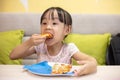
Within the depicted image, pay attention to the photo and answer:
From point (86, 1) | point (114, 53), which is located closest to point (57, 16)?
point (114, 53)

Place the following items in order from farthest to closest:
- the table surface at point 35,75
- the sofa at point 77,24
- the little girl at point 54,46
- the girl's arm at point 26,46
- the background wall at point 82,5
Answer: the background wall at point 82,5 < the sofa at point 77,24 < the little girl at point 54,46 < the girl's arm at point 26,46 < the table surface at point 35,75

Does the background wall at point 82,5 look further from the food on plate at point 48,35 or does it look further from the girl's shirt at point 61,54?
the food on plate at point 48,35

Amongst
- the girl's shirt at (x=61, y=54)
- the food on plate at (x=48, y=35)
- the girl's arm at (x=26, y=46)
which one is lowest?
the girl's shirt at (x=61, y=54)

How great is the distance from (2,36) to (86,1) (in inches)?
32.1

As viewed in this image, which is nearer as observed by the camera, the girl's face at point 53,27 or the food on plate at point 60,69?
the food on plate at point 60,69

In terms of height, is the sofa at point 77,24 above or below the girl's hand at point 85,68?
above

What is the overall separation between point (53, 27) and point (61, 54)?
188mm

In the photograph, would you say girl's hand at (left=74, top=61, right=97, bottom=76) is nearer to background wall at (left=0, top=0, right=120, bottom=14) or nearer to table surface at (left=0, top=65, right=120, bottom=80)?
table surface at (left=0, top=65, right=120, bottom=80)

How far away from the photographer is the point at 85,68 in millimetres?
857

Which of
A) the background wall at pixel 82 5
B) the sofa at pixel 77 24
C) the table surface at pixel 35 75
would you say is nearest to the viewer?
the table surface at pixel 35 75

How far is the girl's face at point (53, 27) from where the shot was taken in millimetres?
1141

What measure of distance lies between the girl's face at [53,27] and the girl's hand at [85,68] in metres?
0.32

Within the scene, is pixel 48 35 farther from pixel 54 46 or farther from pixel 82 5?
pixel 82 5

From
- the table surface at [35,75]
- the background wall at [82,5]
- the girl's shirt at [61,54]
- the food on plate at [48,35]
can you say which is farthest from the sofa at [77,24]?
the table surface at [35,75]
